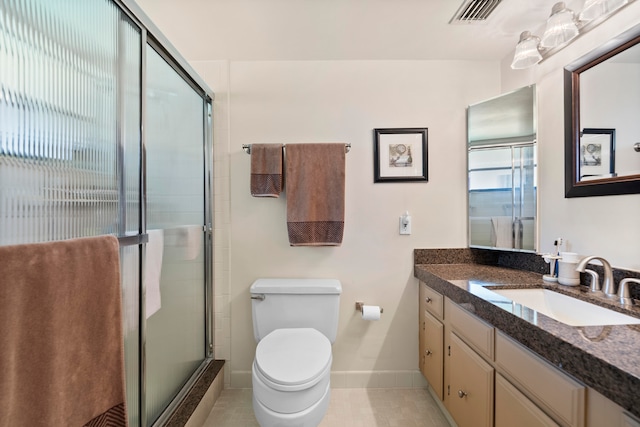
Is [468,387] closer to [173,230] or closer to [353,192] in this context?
[353,192]

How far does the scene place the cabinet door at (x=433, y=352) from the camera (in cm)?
148

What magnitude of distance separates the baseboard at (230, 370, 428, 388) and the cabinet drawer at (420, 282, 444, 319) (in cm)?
54

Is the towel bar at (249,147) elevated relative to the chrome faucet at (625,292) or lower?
elevated

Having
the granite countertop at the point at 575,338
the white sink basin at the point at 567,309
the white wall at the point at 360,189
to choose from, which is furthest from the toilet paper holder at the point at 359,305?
the white sink basin at the point at 567,309

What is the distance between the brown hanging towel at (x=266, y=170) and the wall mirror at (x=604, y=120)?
157cm

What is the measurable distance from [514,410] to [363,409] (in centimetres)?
92

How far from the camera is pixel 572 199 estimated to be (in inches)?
52.5

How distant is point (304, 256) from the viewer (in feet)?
5.89

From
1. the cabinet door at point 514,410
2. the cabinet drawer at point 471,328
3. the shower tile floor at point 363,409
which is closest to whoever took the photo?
the cabinet door at point 514,410

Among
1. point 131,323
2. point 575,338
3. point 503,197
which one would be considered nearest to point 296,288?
point 131,323

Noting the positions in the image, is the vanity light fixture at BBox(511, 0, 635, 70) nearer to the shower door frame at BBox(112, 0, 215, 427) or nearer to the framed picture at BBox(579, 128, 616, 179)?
the framed picture at BBox(579, 128, 616, 179)

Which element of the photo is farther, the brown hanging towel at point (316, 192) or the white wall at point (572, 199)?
the brown hanging towel at point (316, 192)

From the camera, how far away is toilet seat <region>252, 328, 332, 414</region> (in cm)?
111

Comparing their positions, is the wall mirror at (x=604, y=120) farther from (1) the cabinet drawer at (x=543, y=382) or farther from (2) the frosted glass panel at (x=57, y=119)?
(2) the frosted glass panel at (x=57, y=119)
